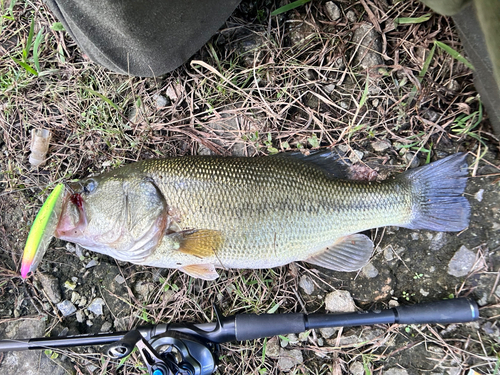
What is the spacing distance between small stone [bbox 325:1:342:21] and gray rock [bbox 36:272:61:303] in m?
3.43

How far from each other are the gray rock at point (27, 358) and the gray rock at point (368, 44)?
3768 mm

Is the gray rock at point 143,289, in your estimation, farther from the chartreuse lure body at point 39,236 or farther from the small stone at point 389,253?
the small stone at point 389,253

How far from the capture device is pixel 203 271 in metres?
2.55

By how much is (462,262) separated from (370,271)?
0.74 m

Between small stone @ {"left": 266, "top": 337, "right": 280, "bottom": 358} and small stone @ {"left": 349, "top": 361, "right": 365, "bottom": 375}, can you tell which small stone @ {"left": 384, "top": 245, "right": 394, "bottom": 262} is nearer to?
small stone @ {"left": 349, "top": 361, "right": 365, "bottom": 375}

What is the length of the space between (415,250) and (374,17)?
79.1 inches

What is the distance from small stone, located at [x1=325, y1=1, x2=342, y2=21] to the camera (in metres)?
2.68

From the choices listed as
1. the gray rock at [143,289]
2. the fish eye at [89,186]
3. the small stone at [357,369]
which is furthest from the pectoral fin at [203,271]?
the small stone at [357,369]

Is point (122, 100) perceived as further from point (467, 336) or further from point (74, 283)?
point (467, 336)

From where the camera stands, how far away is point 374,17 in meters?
2.65

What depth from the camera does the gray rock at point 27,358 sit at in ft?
9.52

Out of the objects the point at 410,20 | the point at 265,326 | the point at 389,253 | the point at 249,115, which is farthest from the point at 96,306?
the point at 410,20

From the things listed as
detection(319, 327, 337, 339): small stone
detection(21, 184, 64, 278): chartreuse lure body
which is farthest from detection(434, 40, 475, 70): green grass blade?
detection(21, 184, 64, 278): chartreuse lure body

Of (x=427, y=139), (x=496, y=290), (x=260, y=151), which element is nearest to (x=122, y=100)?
(x=260, y=151)
